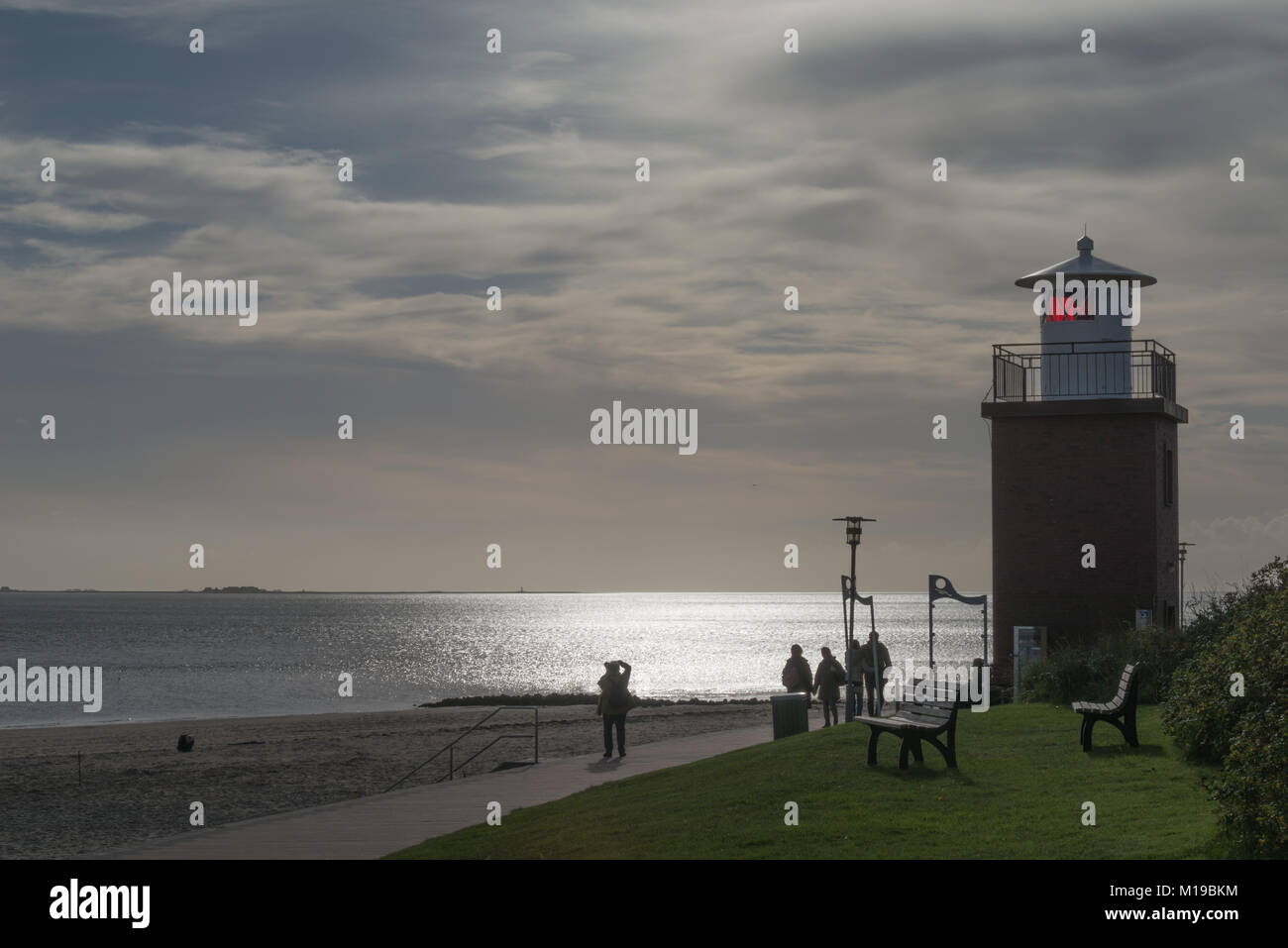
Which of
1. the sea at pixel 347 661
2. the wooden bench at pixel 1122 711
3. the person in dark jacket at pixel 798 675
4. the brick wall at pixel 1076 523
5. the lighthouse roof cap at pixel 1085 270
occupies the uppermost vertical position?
the lighthouse roof cap at pixel 1085 270

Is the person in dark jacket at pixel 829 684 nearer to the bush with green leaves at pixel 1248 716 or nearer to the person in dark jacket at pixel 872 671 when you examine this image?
the person in dark jacket at pixel 872 671

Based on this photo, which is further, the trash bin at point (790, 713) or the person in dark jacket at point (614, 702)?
the person in dark jacket at point (614, 702)

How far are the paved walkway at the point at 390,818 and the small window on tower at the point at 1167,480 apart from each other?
12.1 meters

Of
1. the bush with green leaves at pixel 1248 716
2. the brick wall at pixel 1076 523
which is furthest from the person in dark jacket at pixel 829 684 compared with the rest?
the bush with green leaves at pixel 1248 716

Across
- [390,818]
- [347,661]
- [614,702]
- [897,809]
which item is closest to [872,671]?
[614,702]

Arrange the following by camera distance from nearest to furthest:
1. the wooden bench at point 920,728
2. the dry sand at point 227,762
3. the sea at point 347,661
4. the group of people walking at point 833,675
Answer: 1. the wooden bench at point 920,728
2. the dry sand at point 227,762
3. the group of people walking at point 833,675
4. the sea at point 347,661

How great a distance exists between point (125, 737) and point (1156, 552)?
33500 millimetres

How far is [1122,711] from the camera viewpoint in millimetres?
14758

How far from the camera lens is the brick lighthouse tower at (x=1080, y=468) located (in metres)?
26.2

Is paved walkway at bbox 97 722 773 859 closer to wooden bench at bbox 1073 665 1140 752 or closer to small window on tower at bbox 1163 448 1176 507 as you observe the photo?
wooden bench at bbox 1073 665 1140 752

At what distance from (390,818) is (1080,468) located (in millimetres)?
16966

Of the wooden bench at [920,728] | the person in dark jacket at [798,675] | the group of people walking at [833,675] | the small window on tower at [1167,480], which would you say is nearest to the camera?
the wooden bench at [920,728]

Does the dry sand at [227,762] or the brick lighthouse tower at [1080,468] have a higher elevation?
the brick lighthouse tower at [1080,468]

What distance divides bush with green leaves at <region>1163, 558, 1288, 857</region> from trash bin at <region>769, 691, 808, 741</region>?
24.0 feet
